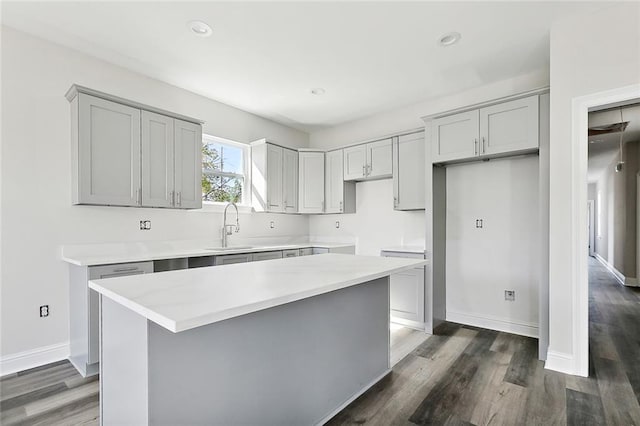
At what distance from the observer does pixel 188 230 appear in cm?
369

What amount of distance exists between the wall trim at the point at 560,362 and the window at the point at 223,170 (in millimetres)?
3680

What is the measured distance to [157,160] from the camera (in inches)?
122

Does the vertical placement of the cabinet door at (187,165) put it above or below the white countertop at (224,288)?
above

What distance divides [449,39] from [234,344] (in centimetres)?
285

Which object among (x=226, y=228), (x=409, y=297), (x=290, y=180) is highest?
(x=290, y=180)

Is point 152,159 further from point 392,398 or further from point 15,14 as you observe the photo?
point 392,398

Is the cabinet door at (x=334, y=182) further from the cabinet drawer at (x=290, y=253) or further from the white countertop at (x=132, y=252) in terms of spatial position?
the white countertop at (x=132, y=252)

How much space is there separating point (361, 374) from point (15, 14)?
369 centimetres

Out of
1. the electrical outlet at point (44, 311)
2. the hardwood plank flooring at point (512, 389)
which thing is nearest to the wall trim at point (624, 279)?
the hardwood plank flooring at point (512, 389)

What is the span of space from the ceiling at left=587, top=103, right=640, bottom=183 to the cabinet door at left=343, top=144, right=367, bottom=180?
2.57 metres

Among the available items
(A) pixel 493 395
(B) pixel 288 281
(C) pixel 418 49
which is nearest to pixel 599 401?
(A) pixel 493 395

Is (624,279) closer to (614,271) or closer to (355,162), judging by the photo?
(614,271)

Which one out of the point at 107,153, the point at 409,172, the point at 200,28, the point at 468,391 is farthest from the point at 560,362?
the point at 107,153

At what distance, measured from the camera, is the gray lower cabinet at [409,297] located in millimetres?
3494
